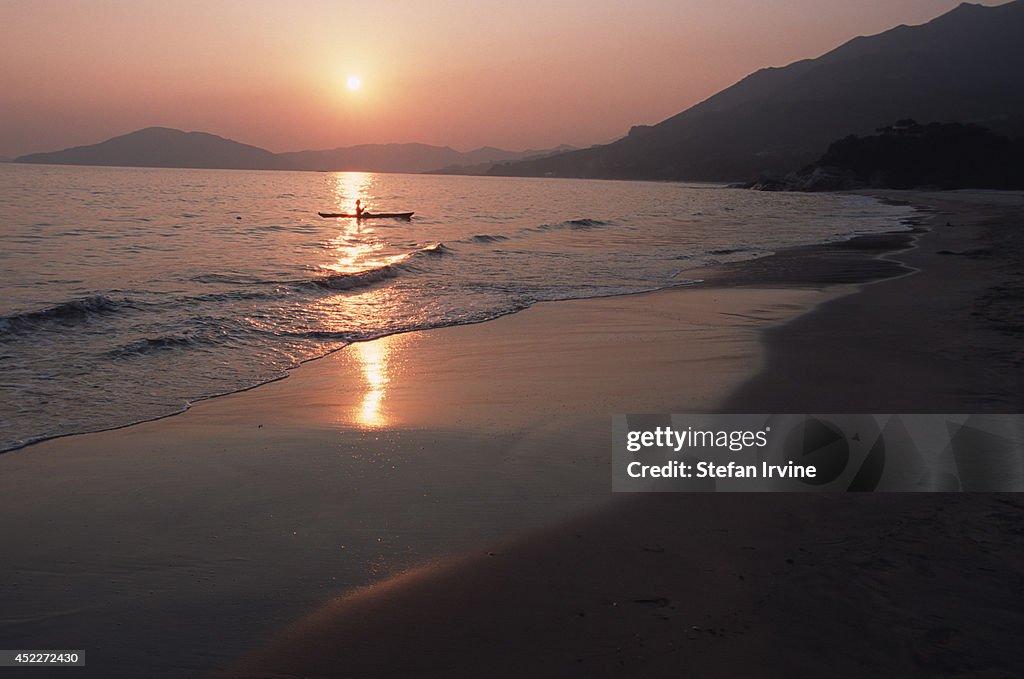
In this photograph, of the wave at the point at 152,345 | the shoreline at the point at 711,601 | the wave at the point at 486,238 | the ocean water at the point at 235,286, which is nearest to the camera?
the shoreline at the point at 711,601

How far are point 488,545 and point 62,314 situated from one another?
11495mm

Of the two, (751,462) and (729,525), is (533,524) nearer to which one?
(729,525)

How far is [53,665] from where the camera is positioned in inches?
143

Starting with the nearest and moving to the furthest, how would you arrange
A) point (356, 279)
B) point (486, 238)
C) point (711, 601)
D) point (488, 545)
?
point (711, 601) → point (488, 545) → point (356, 279) → point (486, 238)

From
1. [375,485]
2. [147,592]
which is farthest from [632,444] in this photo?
[147,592]

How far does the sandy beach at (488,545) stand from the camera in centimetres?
366

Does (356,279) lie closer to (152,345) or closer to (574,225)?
(152,345)

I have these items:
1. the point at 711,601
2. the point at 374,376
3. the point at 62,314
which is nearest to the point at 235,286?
the point at 62,314

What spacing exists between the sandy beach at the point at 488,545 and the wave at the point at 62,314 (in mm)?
5814

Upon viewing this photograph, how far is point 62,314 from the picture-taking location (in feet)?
43.3

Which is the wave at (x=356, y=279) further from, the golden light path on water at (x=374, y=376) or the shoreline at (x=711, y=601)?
the shoreline at (x=711, y=601)

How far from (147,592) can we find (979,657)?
429cm

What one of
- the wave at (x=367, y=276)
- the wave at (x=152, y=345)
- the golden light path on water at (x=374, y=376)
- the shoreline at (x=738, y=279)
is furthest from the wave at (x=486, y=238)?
the wave at (x=152, y=345)

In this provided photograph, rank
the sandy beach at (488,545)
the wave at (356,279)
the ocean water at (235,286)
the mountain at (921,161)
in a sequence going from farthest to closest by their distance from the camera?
the mountain at (921,161), the wave at (356,279), the ocean water at (235,286), the sandy beach at (488,545)
